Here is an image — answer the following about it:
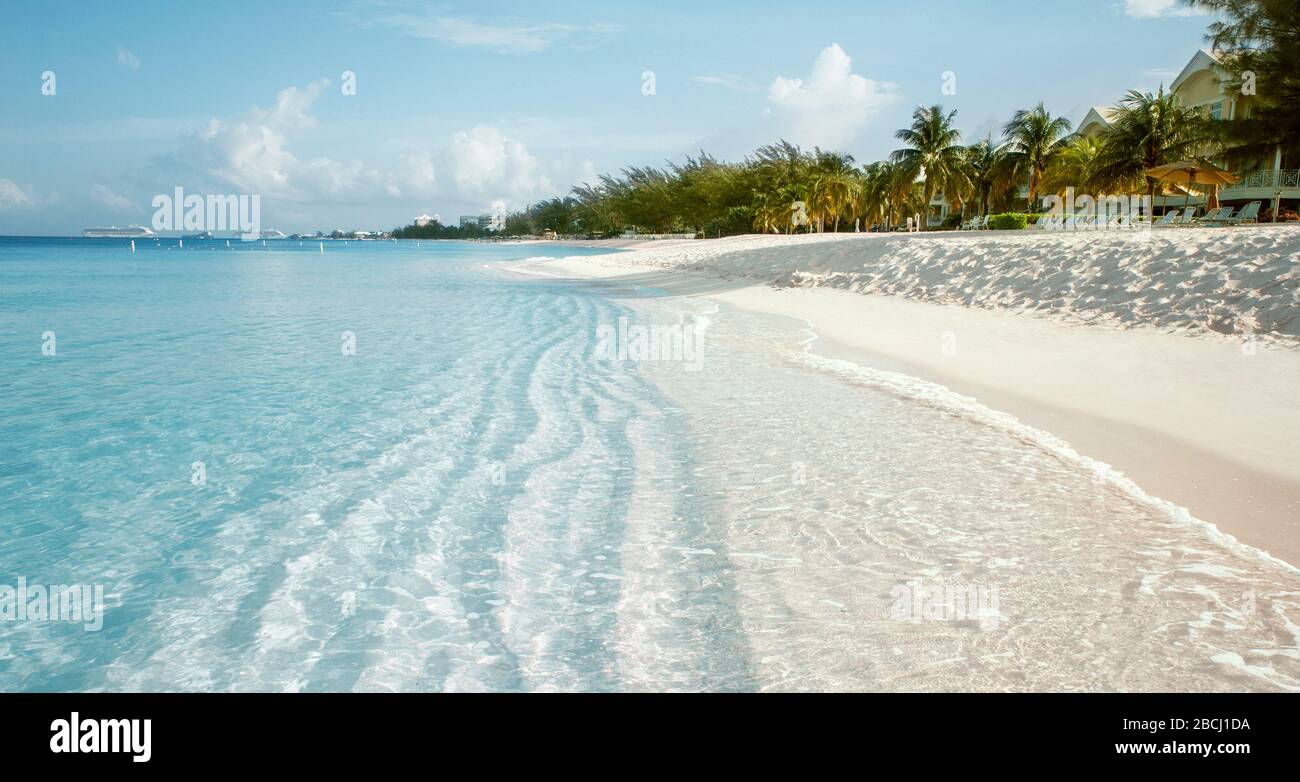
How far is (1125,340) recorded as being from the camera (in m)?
10.8

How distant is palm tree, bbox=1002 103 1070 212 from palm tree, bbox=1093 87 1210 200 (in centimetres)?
874

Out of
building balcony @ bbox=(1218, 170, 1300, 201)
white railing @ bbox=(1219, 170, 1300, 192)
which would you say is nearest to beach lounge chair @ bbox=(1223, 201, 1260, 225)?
building balcony @ bbox=(1218, 170, 1300, 201)

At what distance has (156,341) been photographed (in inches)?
563

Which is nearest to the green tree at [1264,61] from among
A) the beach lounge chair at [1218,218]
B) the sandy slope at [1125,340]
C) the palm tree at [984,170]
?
the sandy slope at [1125,340]

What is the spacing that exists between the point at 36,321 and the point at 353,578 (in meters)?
18.7

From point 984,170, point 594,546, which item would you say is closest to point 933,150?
point 984,170

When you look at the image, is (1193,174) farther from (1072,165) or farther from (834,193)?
(834,193)

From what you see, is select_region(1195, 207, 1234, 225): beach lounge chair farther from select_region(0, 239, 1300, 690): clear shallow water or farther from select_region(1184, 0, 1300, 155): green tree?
select_region(0, 239, 1300, 690): clear shallow water

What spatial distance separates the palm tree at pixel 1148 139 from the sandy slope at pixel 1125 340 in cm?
2211

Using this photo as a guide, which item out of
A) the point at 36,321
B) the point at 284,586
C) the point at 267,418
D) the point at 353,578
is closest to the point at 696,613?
the point at 353,578

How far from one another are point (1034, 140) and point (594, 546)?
51.3m
